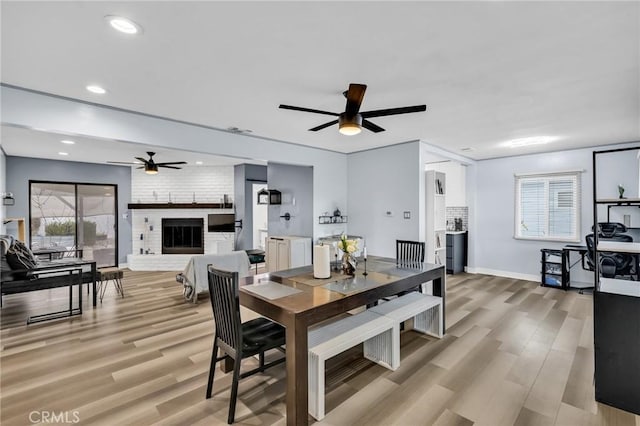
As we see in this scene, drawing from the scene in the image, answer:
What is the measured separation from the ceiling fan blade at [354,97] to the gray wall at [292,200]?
3119mm

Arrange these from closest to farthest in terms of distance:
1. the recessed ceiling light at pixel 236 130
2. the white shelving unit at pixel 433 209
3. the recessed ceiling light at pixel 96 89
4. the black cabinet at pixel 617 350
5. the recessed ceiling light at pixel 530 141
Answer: the black cabinet at pixel 617 350
the recessed ceiling light at pixel 96 89
the recessed ceiling light at pixel 236 130
the recessed ceiling light at pixel 530 141
the white shelving unit at pixel 433 209

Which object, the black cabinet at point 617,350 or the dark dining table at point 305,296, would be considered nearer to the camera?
the dark dining table at point 305,296

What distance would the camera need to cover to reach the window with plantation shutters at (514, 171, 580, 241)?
552 centimetres

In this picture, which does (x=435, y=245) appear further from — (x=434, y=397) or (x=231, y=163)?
(x=231, y=163)

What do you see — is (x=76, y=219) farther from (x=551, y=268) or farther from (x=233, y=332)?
(x=551, y=268)

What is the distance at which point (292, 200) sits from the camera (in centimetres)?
641

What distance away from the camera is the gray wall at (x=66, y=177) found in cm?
641

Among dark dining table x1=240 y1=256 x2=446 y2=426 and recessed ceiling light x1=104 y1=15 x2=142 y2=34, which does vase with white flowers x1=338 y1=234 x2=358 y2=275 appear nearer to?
dark dining table x1=240 y1=256 x2=446 y2=426

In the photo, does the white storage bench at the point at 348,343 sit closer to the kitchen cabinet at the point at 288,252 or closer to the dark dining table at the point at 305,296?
the dark dining table at the point at 305,296

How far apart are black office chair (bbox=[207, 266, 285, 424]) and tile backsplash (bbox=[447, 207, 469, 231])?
574 cm

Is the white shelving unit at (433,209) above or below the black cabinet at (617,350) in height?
above

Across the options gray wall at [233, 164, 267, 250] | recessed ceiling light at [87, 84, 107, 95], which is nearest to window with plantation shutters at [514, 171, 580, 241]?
gray wall at [233, 164, 267, 250]

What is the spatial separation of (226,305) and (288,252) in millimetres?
3451

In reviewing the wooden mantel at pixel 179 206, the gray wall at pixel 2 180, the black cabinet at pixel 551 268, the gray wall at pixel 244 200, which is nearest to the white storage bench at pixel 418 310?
the black cabinet at pixel 551 268
